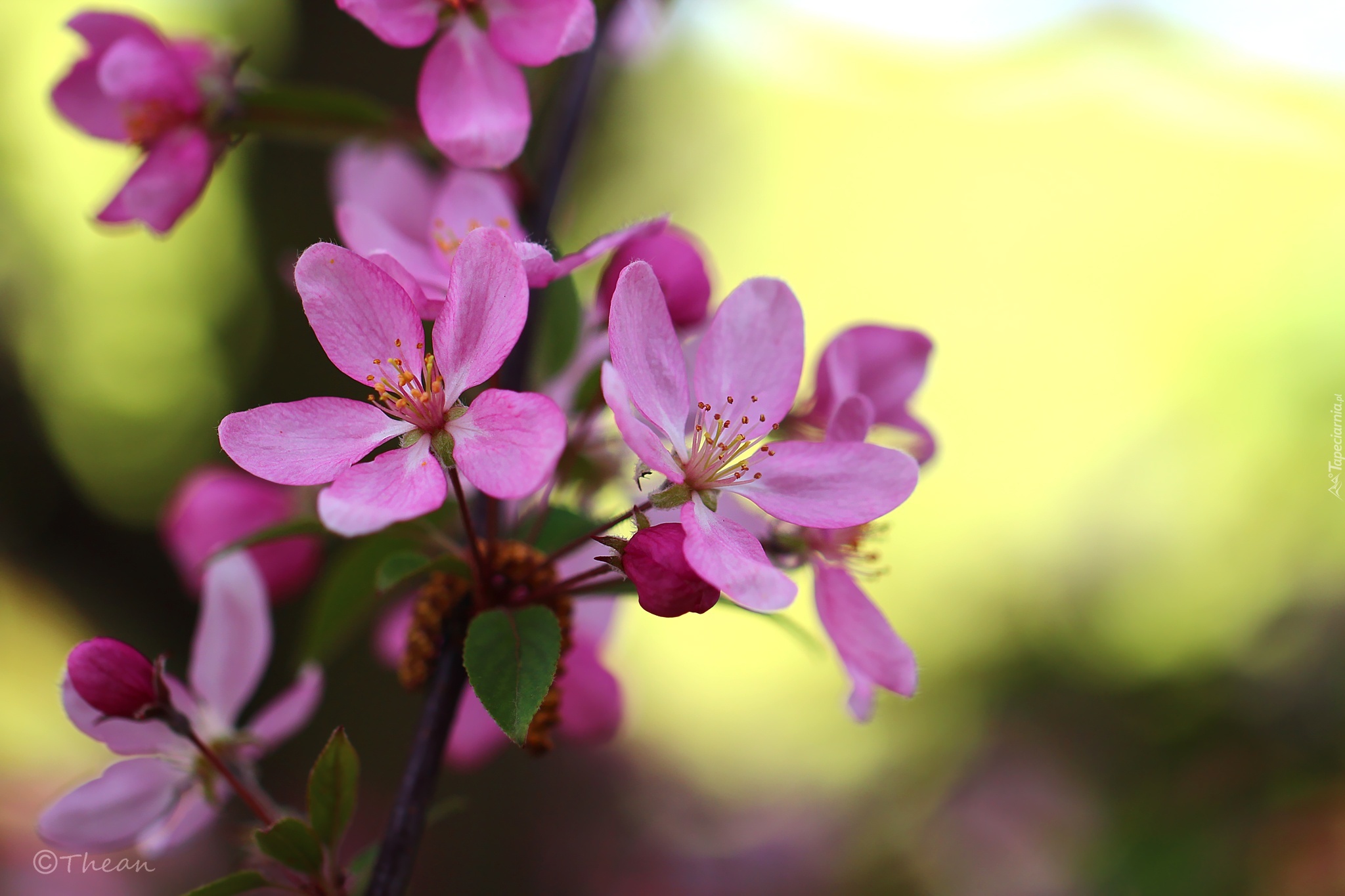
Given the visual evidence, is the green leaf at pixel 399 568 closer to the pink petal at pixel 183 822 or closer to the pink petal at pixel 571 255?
the pink petal at pixel 571 255

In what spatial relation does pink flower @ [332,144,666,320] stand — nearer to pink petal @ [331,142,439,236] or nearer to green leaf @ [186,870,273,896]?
pink petal @ [331,142,439,236]

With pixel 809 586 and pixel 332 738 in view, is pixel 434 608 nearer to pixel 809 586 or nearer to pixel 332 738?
pixel 332 738

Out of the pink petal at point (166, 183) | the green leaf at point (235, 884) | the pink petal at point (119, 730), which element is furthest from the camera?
the pink petal at point (166, 183)

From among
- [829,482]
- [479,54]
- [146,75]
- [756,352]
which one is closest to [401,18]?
→ [479,54]

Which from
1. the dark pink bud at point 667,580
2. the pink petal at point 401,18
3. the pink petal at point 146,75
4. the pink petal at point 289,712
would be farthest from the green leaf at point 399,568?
the pink petal at point 146,75

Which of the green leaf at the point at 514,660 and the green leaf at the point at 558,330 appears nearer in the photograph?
the green leaf at the point at 514,660

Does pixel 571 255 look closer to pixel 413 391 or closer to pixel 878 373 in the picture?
pixel 413 391
